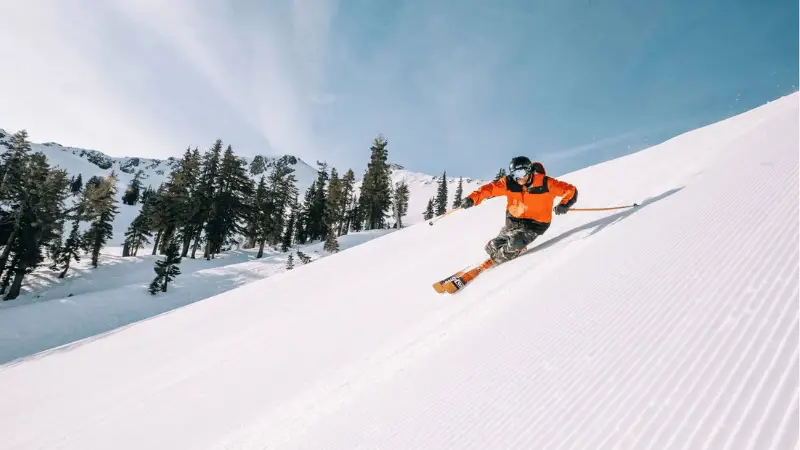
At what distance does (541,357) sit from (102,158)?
22547cm

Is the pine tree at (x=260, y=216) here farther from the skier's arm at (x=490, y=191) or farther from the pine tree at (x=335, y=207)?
the skier's arm at (x=490, y=191)

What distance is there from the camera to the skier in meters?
6.24

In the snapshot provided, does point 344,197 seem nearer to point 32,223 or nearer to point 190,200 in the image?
point 190,200

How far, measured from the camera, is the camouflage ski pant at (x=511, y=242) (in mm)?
6266

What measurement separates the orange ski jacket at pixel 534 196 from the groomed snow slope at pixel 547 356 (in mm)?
584

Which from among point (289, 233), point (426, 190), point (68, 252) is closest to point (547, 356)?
point (68, 252)

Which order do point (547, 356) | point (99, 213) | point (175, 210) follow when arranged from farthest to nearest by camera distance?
point (175, 210)
point (99, 213)
point (547, 356)

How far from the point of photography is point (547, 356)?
2812 mm

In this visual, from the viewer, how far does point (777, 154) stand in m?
5.12

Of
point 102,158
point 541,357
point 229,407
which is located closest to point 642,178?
point 541,357

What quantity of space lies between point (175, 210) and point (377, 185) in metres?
24.3

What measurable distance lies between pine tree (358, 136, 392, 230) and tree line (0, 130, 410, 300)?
0.46 feet

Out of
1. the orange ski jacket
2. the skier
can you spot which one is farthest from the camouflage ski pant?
the orange ski jacket

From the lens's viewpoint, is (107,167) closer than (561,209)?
No
